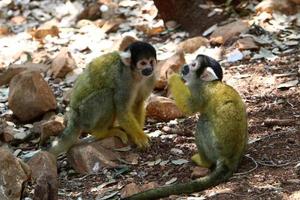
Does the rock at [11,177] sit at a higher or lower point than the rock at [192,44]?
higher

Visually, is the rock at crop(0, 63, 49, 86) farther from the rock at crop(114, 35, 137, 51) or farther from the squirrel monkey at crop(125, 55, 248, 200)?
the squirrel monkey at crop(125, 55, 248, 200)

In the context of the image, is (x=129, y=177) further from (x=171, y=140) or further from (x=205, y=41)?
(x=205, y=41)

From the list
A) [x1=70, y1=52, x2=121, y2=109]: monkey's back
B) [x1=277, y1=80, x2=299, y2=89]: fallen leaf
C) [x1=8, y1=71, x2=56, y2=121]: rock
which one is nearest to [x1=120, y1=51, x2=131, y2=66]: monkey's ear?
[x1=70, y1=52, x2=121, y2=109]: monkey's back

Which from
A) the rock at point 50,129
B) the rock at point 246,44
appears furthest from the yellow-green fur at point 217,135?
the rock at point 246,44

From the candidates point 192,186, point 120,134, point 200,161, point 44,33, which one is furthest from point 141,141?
point 44,33

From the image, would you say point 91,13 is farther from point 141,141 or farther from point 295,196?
point 295,196

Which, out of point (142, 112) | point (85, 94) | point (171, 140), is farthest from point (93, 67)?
point (171, 140)

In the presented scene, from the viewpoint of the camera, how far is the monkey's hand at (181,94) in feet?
15.0

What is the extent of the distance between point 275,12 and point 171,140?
3068 millimetres

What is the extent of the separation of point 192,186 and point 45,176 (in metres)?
0.97

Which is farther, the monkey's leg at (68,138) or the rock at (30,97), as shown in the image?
the rock at (30,97)

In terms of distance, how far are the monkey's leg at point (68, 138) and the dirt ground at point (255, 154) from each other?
0.82ft

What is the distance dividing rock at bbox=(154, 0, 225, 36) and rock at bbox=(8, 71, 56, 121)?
257cm

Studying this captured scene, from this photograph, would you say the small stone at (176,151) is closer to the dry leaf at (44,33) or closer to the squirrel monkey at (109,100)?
the squirrel monkey at (109,100)
